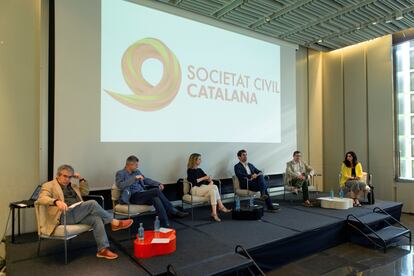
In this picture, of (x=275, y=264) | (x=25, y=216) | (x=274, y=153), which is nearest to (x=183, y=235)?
(x=275, y=264)

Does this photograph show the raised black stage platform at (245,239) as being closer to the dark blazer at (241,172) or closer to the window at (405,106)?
the dark blazer at (241,172)

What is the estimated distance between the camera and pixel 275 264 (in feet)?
10.7

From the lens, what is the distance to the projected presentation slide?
403cm

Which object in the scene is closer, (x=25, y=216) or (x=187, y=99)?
(x=25, y=216)

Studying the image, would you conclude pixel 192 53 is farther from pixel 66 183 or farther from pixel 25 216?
pixel 25 216

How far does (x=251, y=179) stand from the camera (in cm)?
479

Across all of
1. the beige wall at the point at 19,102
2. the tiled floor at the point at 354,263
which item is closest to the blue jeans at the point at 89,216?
the beige wall at the point at 19,102

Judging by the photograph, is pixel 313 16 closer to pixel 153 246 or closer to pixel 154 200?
pixel 154 200

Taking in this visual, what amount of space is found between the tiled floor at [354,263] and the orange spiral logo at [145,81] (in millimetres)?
2710

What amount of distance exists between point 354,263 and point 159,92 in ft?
10.8

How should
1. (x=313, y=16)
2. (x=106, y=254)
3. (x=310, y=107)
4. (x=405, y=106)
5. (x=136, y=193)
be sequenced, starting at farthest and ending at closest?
(x=310, y=107)
(x=405, y=106)
(x=313, y=16)
(x=136, y=193)
(x=106, y=254)

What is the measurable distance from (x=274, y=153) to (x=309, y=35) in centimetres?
250

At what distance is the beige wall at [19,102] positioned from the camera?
3477 mm

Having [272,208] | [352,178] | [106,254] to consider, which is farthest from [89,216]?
[352,178]
